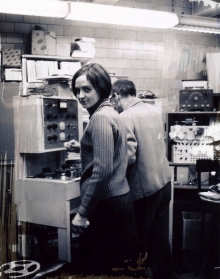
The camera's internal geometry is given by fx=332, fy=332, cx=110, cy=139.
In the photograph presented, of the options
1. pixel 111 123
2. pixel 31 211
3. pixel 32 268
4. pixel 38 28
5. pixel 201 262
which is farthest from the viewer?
pixel 38 28

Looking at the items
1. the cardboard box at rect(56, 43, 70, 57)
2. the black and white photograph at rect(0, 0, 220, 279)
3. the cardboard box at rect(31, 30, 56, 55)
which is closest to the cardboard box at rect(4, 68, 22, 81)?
the black and white photograph at rect(0, 0, 220, 279)

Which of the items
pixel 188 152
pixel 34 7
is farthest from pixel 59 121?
pixel 188 152

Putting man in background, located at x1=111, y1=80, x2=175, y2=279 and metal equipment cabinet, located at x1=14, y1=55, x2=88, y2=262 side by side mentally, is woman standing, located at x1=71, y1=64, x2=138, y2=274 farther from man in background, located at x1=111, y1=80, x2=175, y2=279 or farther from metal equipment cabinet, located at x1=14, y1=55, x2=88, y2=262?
man in background, located at x1=111, y1=80, x2=175, y2=279

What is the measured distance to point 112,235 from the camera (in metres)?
1.87

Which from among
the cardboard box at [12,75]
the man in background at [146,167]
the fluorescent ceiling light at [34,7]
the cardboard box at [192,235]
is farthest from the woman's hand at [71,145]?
the cardboard box at [12,75]

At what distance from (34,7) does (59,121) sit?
117 cm

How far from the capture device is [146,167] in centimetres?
252

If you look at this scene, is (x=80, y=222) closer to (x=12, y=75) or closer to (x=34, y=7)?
(x=34, y=7)

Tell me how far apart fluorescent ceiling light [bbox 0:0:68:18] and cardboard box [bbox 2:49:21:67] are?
1.17 meters

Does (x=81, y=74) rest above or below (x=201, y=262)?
above

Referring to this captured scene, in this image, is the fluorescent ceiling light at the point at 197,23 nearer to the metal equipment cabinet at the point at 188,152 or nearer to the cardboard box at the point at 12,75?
the metal equipment cabinet at the point at 188,152

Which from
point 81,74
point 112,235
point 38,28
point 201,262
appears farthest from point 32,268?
point 38,28

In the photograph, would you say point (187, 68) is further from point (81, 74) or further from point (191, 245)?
point (81, 74)

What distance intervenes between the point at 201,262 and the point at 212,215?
0.53 meters
